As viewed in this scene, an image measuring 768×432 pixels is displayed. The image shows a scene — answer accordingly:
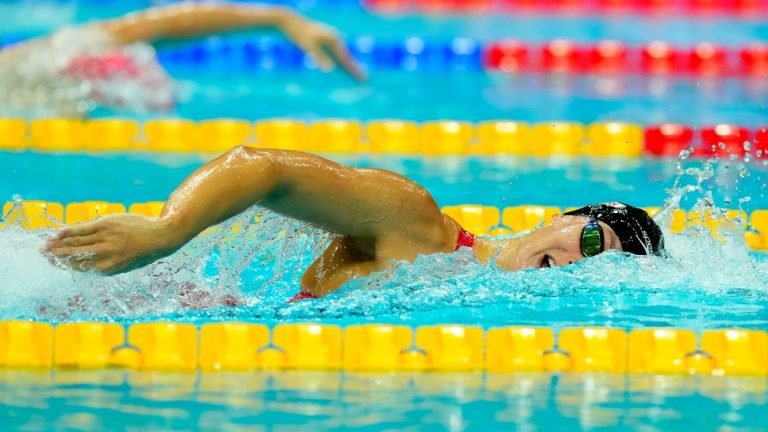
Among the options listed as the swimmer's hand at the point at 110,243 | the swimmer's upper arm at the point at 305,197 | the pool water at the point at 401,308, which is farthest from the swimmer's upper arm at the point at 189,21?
the swimmer's hand at the point at 110,243

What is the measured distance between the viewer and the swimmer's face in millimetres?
3174

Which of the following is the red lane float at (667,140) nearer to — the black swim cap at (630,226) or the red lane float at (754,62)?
the red lane float at (754,62)

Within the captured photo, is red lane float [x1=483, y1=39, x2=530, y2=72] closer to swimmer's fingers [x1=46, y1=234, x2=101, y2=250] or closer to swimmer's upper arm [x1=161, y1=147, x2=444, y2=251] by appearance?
swimmer's upper arm [x1=161, y1=147, x2=444, y2=251]

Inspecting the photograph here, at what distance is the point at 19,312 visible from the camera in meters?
3.23

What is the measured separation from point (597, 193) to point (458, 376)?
2.16 m

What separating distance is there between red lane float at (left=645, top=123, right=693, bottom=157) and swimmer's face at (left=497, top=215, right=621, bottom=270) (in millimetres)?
2538

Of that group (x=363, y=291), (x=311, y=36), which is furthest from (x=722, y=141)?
(x=363, y=291)

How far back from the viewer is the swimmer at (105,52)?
5.93m

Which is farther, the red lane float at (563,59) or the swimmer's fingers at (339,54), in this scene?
the red lane float at (563,59)

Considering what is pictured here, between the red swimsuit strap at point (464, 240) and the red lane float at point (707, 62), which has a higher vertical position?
the red lane float at point (707, 62)

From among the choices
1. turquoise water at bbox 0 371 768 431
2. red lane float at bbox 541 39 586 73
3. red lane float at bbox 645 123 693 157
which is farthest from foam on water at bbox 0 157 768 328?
red lane float at bbox 541 39 586 73

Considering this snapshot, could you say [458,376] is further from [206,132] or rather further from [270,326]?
[206,132]

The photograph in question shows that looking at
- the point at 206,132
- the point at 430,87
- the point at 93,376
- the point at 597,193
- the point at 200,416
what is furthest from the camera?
the point at 430,87

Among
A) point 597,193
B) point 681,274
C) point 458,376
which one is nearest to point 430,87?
point 597,193
